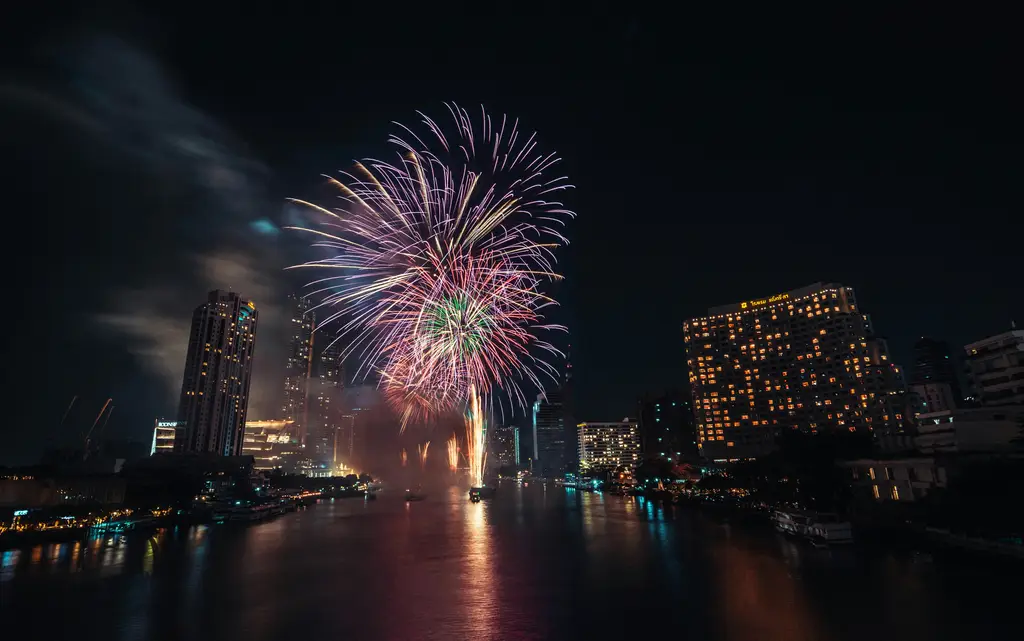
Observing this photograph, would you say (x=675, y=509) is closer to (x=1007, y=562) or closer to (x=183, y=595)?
(x=1007, y=562)

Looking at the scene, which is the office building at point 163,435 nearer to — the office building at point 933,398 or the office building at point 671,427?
the office building at point 671,427

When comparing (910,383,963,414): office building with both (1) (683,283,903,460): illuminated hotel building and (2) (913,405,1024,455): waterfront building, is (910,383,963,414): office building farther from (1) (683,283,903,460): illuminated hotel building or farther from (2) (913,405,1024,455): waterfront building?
(2) (913,405,1024,455): waterfront building

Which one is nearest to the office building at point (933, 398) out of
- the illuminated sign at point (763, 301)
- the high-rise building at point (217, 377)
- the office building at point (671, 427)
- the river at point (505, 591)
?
the illuminated sign at point (763, 301)

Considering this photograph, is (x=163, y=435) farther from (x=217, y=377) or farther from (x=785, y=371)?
(x=785, y=371)

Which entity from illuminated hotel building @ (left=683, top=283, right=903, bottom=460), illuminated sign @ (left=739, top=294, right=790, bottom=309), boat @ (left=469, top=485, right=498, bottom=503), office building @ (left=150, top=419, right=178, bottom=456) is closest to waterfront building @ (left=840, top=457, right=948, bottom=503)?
boat @ (left=469, top=485, right=498, bottom=503)

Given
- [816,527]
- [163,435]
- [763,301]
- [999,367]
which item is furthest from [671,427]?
[163,435]
